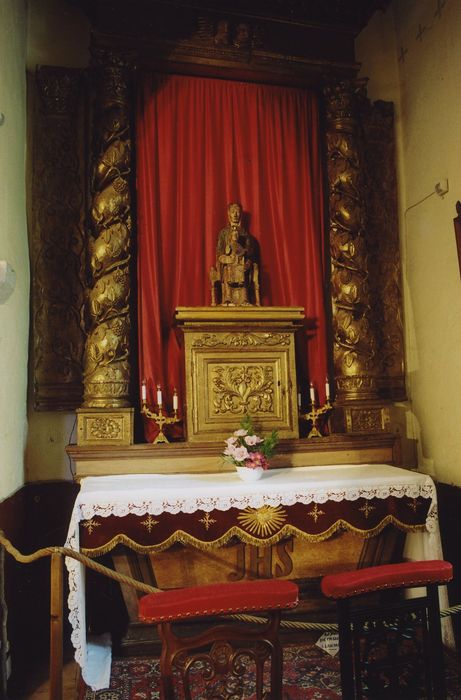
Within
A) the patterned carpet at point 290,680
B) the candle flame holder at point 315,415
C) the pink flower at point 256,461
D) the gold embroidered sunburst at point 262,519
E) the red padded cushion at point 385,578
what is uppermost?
the candle flame holder at point 315,415

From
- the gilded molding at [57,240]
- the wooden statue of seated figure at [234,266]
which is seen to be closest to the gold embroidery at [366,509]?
the wooden statue of seated figure at [234,266]

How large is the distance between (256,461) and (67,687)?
185 cm

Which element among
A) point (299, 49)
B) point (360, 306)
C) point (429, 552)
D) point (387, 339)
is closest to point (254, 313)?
point (360, 306)

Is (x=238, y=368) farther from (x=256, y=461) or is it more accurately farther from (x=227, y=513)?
(x=227, y=513)

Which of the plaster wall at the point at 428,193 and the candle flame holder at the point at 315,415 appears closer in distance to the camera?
the plaster wall at the point at 428,193

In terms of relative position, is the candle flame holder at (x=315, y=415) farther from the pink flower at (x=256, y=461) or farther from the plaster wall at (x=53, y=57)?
the plaster wall at (x=53, y=57)

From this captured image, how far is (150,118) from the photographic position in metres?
5.07

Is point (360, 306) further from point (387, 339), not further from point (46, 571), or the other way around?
point (46, 571)

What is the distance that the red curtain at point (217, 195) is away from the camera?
4918 mm

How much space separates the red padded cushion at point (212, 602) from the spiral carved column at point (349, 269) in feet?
7.58

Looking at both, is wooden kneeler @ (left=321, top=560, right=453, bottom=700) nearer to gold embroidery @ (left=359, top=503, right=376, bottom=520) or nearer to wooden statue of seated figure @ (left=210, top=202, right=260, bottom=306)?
gold embroidery @ (left=359, top=503, right=376, bottom=520)

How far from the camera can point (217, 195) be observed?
514 cm

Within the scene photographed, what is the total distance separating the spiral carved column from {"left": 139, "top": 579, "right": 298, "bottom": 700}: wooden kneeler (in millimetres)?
2341

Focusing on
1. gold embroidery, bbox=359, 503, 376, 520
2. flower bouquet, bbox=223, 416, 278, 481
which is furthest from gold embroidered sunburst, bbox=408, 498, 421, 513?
flower bouquet, bbox=223, 416, 278, 481
